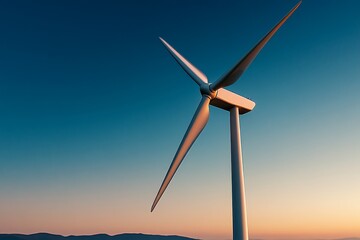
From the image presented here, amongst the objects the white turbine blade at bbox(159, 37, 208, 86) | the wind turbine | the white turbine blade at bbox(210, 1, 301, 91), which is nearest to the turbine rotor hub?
the wind turbine

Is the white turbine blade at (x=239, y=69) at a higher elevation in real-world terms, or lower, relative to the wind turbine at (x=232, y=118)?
higher

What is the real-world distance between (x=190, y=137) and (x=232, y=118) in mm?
4146

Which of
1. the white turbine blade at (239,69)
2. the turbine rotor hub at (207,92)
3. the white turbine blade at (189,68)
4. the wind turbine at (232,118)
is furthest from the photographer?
the white turbine blade at (189,68)

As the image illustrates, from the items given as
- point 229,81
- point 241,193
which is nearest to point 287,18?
point 229,81

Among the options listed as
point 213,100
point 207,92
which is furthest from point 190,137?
point 207,92

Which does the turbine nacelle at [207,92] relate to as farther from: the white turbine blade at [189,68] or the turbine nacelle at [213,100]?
the white turbine blade at [189,68]

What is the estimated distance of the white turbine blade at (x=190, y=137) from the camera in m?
26.2

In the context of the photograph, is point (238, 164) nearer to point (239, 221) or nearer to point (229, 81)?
point (239, 221)

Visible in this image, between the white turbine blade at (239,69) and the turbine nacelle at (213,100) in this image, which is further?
the turbine nacelle at (213,100)

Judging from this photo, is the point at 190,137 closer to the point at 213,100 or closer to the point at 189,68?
the point at 213,100

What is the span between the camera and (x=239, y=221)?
2511 cm

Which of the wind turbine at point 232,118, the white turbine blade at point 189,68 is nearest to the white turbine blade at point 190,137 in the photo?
the wind turbine at point 232,118

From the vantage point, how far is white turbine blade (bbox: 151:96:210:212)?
26.2m

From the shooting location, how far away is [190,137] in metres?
27.3
